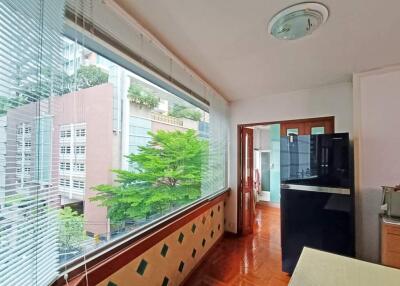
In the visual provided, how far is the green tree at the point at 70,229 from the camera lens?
3.32 ft

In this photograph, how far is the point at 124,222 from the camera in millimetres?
1503

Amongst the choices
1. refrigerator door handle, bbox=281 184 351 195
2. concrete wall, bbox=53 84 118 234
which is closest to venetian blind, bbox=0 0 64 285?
concrete wall, bbox=53 84 118 234

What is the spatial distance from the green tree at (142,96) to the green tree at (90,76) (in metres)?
0.25

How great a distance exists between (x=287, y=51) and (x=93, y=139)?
1.81 m

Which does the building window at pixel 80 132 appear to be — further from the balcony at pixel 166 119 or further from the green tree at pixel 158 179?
the balcony at pixel 166 119

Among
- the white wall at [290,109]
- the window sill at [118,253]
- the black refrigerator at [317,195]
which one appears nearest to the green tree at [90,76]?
the window sill at [118,253]

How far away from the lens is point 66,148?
1.04 metres

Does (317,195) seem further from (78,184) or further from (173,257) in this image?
(78,184)

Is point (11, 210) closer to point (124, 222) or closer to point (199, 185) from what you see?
point (124, 222)

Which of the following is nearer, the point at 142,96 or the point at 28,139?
the point at 28,139

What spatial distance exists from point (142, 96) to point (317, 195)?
81.1 inches

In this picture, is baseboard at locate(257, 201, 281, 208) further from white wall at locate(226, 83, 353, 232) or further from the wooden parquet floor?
white wall at locate(226, 83, 353, 232)

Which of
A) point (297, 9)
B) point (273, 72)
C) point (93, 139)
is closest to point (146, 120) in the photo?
point (93, 139)

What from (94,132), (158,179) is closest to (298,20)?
(94,132)
